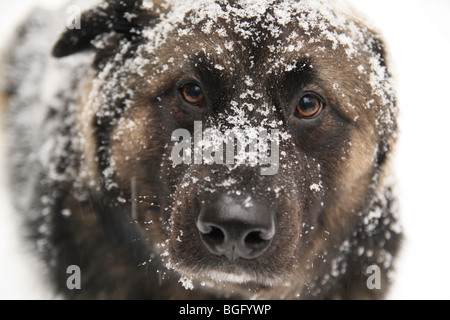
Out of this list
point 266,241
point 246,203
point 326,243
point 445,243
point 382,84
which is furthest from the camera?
point 445,243

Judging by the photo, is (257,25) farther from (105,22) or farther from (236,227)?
(236,227)

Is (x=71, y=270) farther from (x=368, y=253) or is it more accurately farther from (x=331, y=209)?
(x=368, y=253)

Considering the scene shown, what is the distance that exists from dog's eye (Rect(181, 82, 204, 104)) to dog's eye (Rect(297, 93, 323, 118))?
49 centimetres

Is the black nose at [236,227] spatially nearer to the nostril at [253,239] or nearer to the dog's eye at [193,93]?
the nostril at [253,239]

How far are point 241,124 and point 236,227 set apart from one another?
1.72 ft

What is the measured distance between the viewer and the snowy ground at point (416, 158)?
311cm

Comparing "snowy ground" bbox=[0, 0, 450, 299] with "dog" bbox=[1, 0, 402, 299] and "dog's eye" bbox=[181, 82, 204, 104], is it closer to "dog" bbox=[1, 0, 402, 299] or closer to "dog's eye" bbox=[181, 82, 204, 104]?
"dog" bbox=[1, 0, 402, 299]

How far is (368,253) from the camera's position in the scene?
2.85m

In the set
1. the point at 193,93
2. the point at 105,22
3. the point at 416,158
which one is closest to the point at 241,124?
the point at 193,93

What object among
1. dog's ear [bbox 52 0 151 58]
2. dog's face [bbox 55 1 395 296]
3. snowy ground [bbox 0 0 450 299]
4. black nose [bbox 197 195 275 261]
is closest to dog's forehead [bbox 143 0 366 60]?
dog's face [bbox 55 1 395 296]

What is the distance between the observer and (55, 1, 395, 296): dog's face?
2.02 meters
